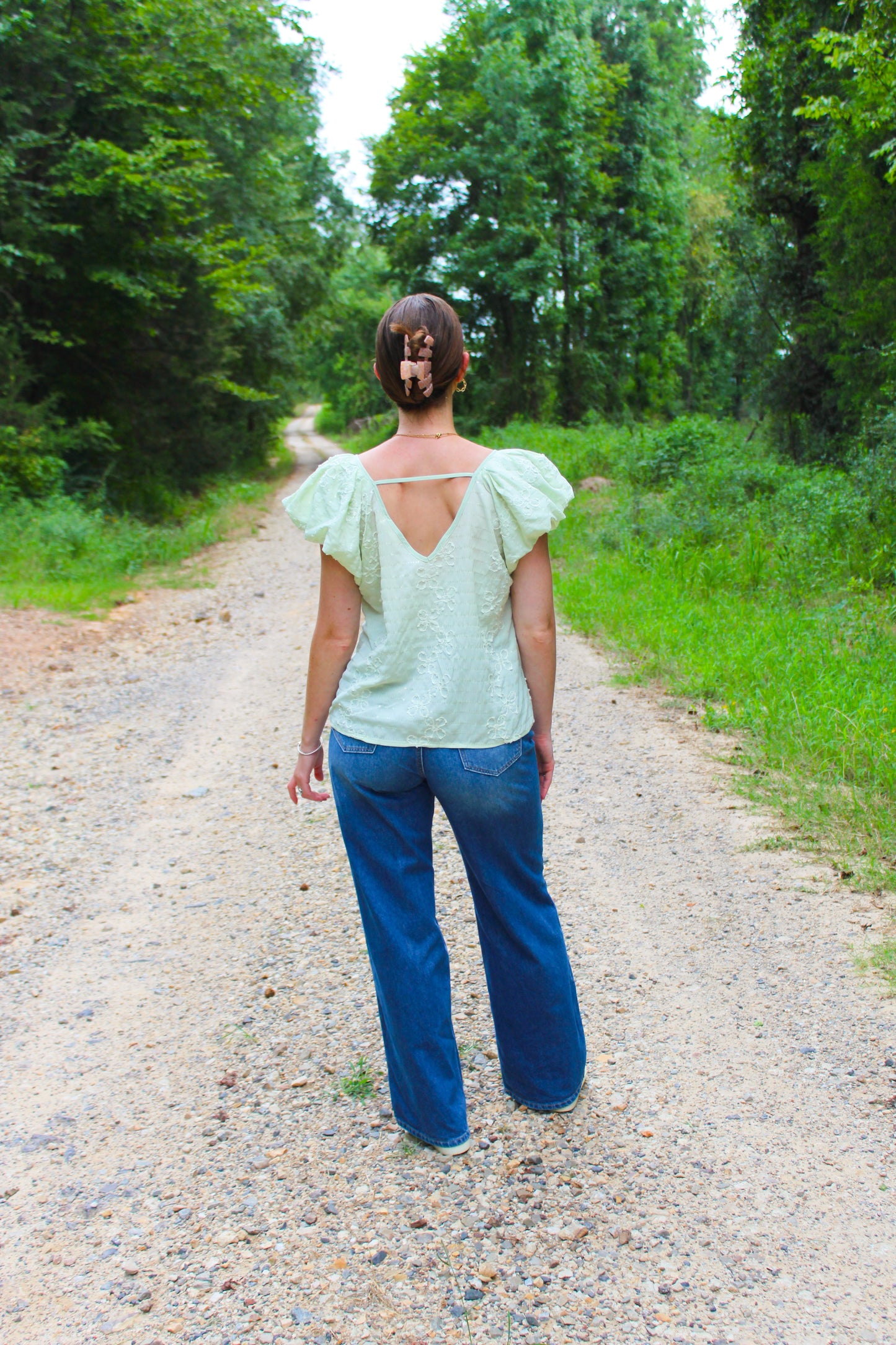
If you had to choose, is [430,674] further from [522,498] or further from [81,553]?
[81,553]

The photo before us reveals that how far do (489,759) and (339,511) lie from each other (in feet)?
2.25

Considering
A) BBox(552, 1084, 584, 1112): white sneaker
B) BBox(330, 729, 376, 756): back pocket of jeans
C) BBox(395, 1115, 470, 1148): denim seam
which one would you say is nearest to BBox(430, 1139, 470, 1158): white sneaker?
BBox(395, 1115, 470, 1148): denim seam

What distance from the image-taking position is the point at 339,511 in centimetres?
230

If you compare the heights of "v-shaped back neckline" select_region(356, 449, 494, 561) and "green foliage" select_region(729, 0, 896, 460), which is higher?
"green foliage" select_region(729, 0, 896, 460)

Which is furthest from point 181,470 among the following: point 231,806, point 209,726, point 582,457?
point 231,806

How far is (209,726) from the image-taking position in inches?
267

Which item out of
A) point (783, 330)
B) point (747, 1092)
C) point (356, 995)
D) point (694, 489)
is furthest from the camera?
point (783, 330)

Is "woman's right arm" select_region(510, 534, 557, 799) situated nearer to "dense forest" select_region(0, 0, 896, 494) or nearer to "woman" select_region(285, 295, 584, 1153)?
"woman" select_region(285, 295, 584, 1153)

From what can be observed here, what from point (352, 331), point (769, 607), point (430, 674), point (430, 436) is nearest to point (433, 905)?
point (430, 674)

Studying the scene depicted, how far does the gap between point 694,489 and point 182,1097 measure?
1000 cm

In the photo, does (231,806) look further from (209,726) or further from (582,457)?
(582,457)

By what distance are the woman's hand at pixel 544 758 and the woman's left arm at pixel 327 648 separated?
1.76ft

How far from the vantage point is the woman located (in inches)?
90.8

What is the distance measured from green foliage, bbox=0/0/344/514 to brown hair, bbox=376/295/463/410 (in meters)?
11.5
